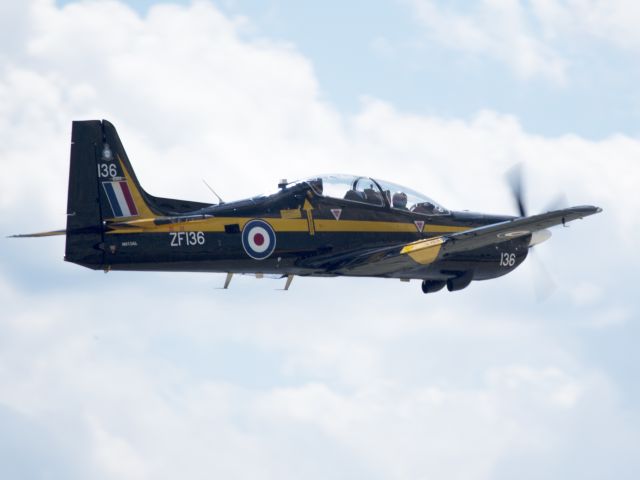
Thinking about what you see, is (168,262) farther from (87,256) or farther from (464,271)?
(464,271)

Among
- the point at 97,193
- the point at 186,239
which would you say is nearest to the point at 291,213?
the point at 186,239

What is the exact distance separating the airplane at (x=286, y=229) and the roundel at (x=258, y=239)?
0.02 m

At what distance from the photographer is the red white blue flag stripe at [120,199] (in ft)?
105

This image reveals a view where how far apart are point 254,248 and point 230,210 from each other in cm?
93

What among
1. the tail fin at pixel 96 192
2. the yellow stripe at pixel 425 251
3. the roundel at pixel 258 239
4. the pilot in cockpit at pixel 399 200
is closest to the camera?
the tail fin at pixel 96 192

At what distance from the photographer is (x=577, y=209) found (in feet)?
103

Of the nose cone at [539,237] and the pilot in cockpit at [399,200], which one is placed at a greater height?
the pilot in cockpit at [399,200]

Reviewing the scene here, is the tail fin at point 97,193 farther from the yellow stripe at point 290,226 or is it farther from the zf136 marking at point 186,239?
the zf136 marking at point 186,239

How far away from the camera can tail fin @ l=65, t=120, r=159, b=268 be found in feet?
104

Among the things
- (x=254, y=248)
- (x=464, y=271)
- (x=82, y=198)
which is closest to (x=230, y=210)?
(x=254, y=248)

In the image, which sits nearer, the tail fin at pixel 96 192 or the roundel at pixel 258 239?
the tail fin at pixel 96 192

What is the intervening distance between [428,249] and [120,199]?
255 inches

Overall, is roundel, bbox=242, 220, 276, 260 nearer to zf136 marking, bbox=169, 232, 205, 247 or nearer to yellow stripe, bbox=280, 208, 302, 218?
yellow stripe, bbox=280, 208, 302, 218

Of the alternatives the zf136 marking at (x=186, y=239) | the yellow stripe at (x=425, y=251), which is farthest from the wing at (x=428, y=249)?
the zf136 marking at (x=186, y=239)
